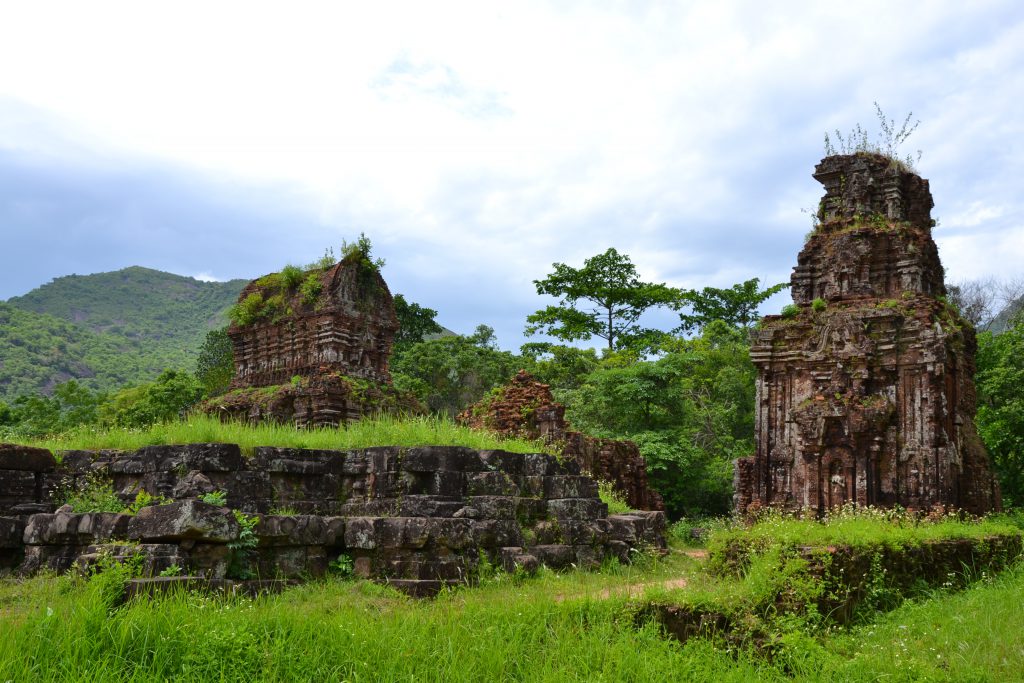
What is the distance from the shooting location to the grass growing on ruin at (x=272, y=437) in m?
→ 8.73

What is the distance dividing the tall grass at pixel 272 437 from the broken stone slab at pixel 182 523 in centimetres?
171

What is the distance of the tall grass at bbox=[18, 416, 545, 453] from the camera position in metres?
8.73

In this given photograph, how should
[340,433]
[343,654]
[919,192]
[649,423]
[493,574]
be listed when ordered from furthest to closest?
1. [649,423]
2. [919,192]
3. [340,433]
4. [493,574]
5. [343,654]

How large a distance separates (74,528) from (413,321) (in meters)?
32.5

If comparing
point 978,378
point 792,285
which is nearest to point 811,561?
point 792,285

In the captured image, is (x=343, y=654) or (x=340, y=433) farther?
(x=340, y=433)

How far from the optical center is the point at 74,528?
7180mm

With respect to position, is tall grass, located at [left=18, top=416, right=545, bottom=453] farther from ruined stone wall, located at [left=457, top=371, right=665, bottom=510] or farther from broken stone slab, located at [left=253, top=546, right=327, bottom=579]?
ruined stone wall, located at [left=457, top=371, right=665, bottom=510]

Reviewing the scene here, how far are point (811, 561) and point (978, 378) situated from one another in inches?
619

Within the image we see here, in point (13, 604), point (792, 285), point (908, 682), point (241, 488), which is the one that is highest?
point (792, 285)

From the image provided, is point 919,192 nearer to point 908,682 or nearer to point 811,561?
point 811,561

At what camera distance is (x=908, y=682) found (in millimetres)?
5645

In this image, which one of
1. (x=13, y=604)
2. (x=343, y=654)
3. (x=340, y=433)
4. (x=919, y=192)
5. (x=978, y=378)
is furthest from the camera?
(x=978, y=378)

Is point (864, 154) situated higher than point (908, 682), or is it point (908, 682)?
point (864, 154)
